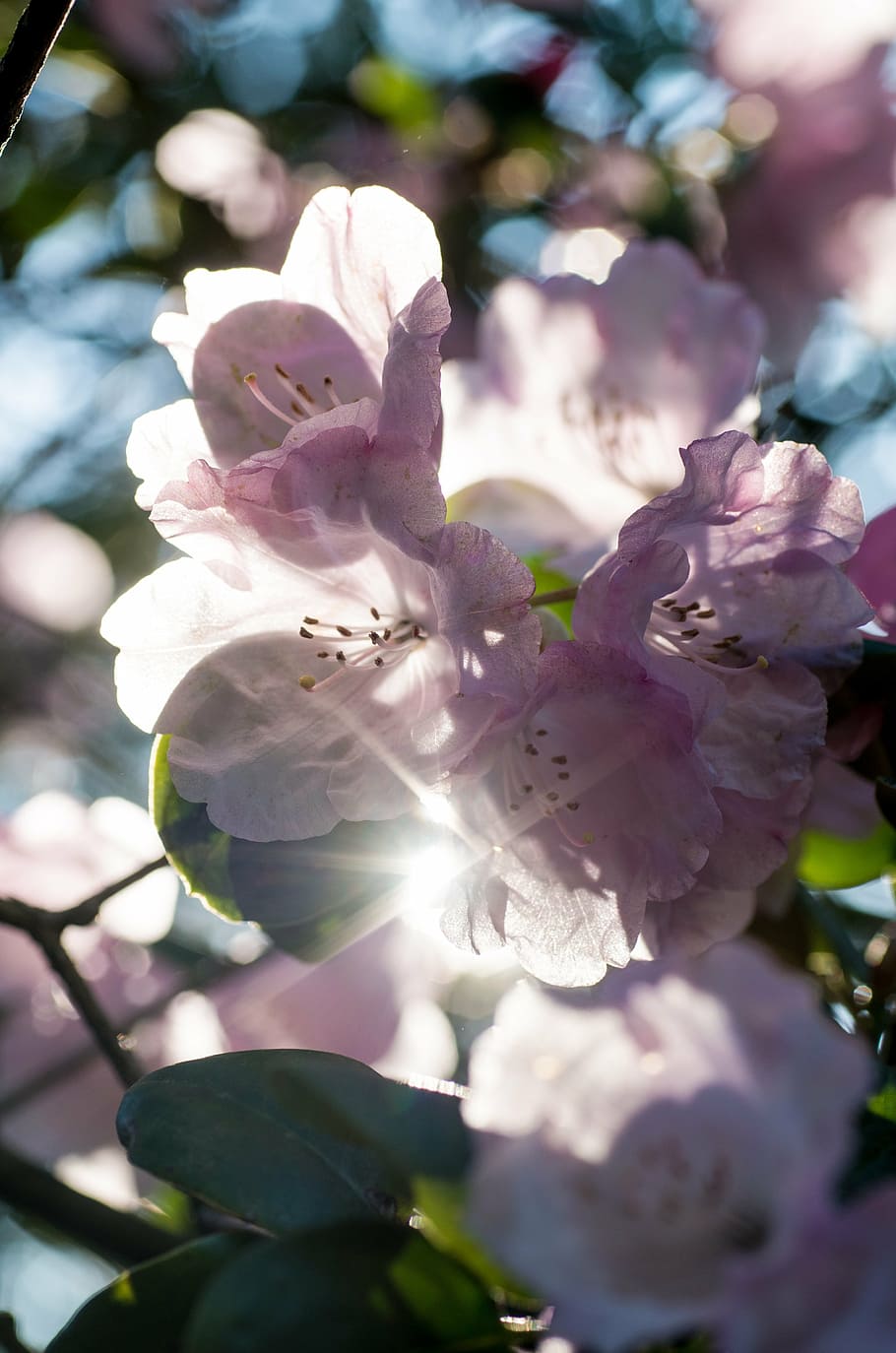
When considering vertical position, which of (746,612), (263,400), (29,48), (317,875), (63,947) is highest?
(29,48)

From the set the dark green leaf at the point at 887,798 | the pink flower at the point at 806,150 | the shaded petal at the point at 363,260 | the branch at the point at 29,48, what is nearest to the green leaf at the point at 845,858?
the dark green leaf at the point at 887,798

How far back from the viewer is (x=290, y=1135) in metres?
0.62

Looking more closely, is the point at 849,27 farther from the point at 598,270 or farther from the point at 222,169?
the point at 222,169

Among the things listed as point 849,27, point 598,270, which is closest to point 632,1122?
point 598,270

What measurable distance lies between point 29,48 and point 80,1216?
74 cm

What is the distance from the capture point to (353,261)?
2.48ft

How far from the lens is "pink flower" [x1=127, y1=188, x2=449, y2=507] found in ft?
2.44

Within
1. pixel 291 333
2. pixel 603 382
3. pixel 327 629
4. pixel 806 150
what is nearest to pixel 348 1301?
pixel 327 629

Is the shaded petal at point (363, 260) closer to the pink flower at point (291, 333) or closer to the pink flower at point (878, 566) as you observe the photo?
the pink flower at point (291, 333)

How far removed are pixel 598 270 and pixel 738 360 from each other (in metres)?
0.47

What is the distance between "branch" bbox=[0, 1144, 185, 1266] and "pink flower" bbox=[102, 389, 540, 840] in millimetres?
349

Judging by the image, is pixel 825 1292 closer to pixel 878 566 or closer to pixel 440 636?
pixel 440 636

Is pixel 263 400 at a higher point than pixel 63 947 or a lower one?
higher

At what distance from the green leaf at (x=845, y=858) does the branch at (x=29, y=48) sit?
0.74 metres
